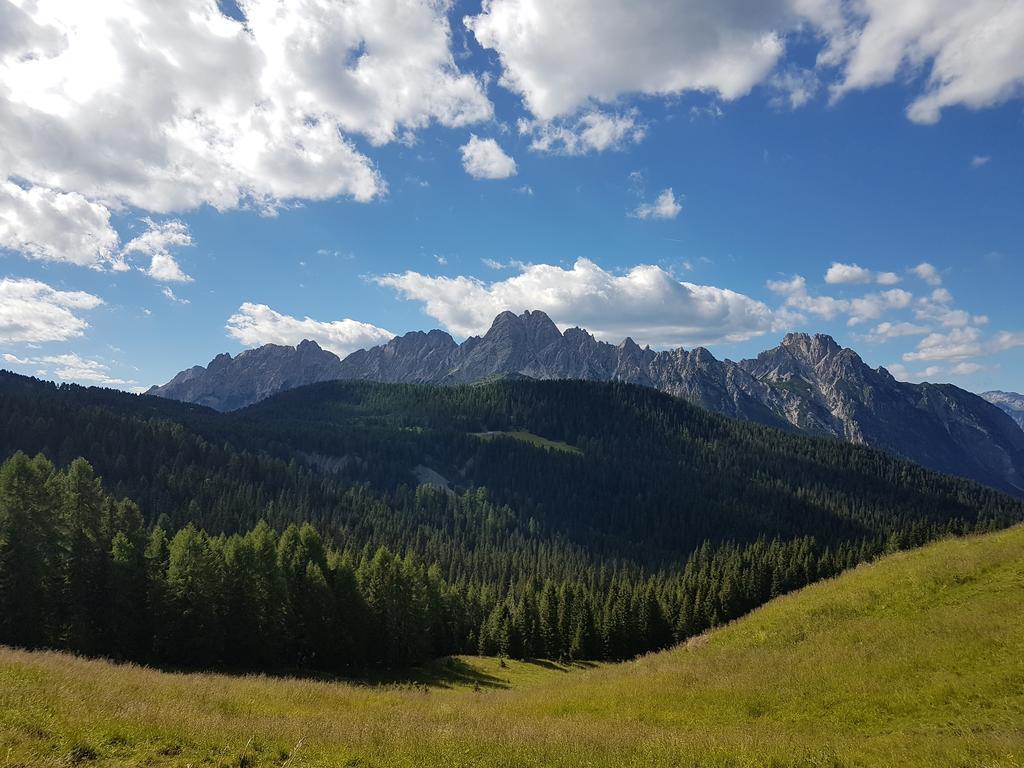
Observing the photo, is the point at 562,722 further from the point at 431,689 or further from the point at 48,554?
the point at 48,554

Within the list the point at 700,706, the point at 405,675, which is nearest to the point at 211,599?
the point at 405,675

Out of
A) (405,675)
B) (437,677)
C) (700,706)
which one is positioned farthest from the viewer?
(437,677)

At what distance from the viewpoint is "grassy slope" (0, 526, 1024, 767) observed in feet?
46.3

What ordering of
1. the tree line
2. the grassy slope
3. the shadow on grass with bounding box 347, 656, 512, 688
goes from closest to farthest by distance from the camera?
the grassy slope, the tree line, the shadow on grass with bounding box 347, 656, 512, 688

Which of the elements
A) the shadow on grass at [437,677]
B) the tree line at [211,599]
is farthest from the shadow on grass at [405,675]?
the tree line at [211,599]

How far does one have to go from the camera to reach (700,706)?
86.8 ft

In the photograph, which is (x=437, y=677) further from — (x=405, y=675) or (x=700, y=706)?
(x=700, y=706)

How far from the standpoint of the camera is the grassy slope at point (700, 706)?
14.1 meters

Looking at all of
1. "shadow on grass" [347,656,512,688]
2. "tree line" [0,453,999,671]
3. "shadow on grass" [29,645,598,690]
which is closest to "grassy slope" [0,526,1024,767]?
"shadow on grass" [29,645,598,690]

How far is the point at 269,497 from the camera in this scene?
7047 inches

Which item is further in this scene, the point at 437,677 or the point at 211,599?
the point at 437,677

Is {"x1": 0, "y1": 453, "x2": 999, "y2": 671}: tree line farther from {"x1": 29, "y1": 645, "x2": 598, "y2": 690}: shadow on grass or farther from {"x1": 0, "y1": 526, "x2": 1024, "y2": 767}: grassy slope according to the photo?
{"x1": 0, "y1": 526, "x2": 1024, "y2": 767}: grassy slope

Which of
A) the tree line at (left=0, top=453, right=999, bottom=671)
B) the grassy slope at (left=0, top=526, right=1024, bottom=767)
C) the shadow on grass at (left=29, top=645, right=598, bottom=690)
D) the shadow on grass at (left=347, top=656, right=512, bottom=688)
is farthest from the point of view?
the shadow on grass at (left=347, top=656, right=512, bottom=688)

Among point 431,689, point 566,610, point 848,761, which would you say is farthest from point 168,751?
point 566,610
